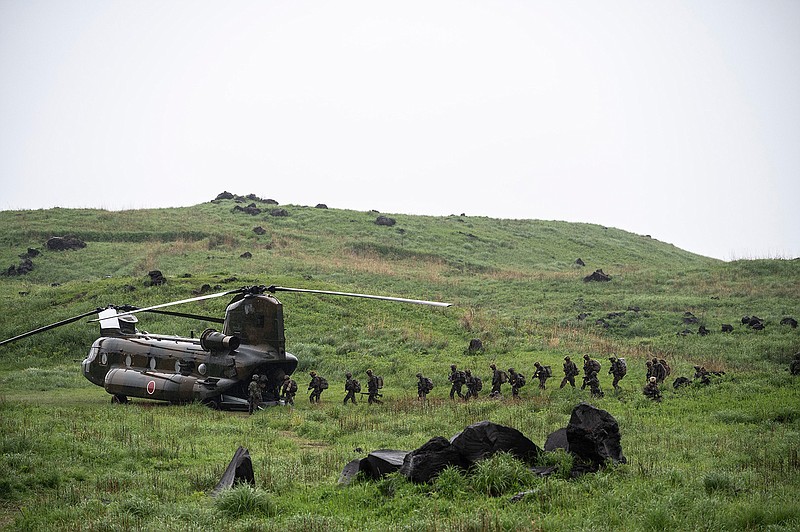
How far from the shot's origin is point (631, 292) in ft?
189

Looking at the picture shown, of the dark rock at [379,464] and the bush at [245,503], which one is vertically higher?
the dark rock at [379,464]

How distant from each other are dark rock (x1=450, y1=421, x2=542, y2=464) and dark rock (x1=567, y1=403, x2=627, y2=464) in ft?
3.29

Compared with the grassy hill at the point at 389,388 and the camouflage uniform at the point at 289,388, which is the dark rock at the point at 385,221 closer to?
the grassy hill at the point at 389,388

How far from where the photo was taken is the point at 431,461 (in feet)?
45.5

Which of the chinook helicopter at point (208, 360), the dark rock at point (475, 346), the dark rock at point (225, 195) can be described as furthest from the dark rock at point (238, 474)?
the dark rock at point (225, 195)

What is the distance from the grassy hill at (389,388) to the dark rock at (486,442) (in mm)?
763

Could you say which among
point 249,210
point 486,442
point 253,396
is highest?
point 249,210

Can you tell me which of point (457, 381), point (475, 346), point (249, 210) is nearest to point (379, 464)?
point (457, 381)

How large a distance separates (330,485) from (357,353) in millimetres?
22513

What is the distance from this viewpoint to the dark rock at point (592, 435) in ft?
47.1

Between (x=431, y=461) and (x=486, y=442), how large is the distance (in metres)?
1.20

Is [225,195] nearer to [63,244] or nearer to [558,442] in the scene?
[63,244]

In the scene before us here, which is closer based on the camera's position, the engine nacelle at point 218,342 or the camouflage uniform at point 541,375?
the engine nacelle at point 218,342

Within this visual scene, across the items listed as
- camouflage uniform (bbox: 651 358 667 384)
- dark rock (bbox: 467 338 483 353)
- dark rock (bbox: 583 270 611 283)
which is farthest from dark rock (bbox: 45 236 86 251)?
camouflage uniform (bbox: 651 358 667 384)
